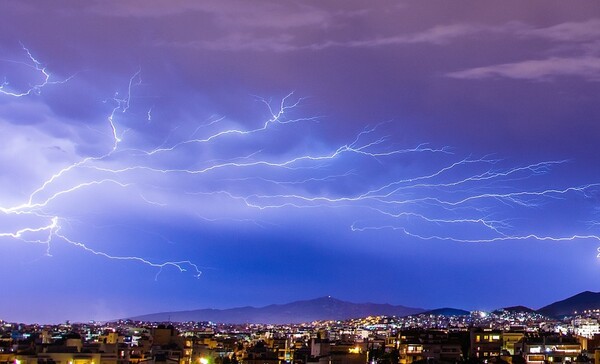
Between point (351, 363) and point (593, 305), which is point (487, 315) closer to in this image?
point (593, 305)

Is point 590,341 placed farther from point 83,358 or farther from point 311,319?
point 311,319

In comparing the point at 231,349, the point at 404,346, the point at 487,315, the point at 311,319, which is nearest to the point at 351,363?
the point at 404,346

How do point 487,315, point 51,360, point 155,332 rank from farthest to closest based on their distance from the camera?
point 487,315 < point 155,332 < point 51,360

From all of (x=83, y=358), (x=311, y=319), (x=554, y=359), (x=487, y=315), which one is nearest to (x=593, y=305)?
(x=487, y=315)

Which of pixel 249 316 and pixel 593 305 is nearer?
pixel 593 305

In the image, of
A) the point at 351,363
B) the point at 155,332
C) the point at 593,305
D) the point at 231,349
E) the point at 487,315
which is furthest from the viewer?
the point at 593,305

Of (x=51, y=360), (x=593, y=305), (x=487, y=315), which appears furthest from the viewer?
(x=593, y=305)
